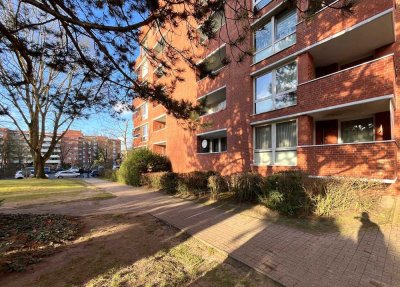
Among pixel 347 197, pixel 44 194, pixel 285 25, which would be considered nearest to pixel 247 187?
pixel 347 197

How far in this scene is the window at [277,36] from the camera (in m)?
10.9

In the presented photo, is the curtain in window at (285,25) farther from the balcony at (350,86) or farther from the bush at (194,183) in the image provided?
the bush at (194,183)

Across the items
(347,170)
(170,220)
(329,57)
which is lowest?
(170,220)

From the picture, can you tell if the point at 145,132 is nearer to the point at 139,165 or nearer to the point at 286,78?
the point at 139,165

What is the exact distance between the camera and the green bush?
25.4ft

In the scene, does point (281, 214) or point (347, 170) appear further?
point (347, 170)

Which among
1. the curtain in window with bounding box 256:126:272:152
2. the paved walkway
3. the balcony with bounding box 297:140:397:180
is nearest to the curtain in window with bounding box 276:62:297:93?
the curtain in window with bounding box 256:126:272:152

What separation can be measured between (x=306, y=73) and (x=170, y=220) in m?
7.94

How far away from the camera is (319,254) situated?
4.18 metres

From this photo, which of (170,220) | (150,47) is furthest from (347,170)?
(150,47)

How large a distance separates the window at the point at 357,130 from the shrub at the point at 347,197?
460cm

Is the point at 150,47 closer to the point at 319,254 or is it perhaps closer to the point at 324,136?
the point at 319,254

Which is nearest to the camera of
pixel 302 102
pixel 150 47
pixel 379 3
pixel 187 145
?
pixel 150 47

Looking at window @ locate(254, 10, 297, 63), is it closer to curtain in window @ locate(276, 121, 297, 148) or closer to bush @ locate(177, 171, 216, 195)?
curtain in window @ locate(276, 121, 297, 148)
